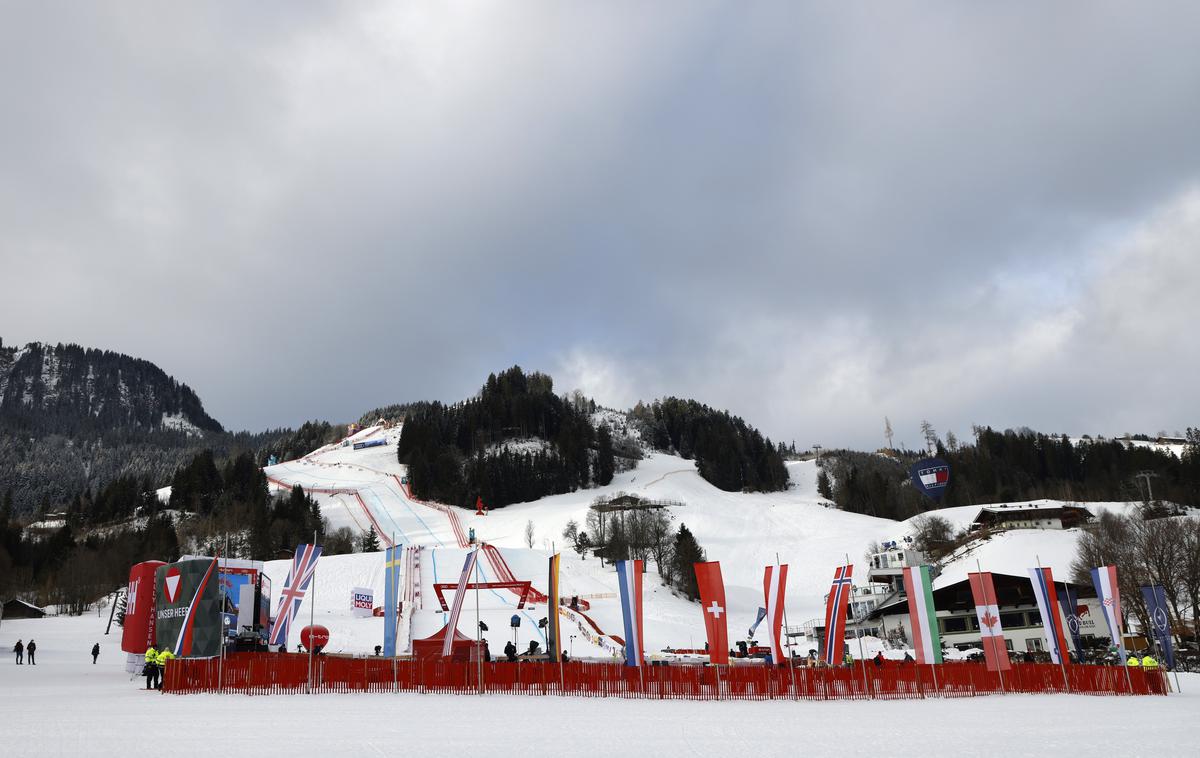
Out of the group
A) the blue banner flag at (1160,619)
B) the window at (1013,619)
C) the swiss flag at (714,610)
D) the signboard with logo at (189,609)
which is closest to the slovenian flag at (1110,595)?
the blue banner flag at (1160,619)

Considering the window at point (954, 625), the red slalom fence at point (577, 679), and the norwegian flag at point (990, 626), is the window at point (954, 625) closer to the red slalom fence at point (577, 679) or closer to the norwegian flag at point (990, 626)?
the red slalom fence at point (577, 679)

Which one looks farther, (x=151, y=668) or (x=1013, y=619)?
(x=1013, y=619)

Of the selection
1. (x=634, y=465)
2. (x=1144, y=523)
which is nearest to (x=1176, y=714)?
(x=1144, y=523)

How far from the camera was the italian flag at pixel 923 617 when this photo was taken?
72.3 feet

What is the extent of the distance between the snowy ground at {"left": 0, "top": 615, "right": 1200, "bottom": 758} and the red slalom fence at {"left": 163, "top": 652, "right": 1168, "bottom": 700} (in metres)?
1.07

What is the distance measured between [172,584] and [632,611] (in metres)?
14.9

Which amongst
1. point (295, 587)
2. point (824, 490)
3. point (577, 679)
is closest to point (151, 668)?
point (295, 587)

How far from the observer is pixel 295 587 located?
22.6 metres

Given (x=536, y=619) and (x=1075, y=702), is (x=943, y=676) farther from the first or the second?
(x=536, y=619)

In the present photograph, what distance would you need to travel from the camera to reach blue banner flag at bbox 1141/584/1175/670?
2361 cm

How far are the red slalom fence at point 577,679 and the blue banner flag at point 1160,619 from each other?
1.16m

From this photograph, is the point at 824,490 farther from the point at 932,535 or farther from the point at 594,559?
the point at 594,559

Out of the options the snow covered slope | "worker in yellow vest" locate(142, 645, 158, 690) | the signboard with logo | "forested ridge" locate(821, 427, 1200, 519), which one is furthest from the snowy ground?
"forested ridge" locate(821, 427, 1200, 519)

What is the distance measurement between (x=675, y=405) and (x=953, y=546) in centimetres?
10235
